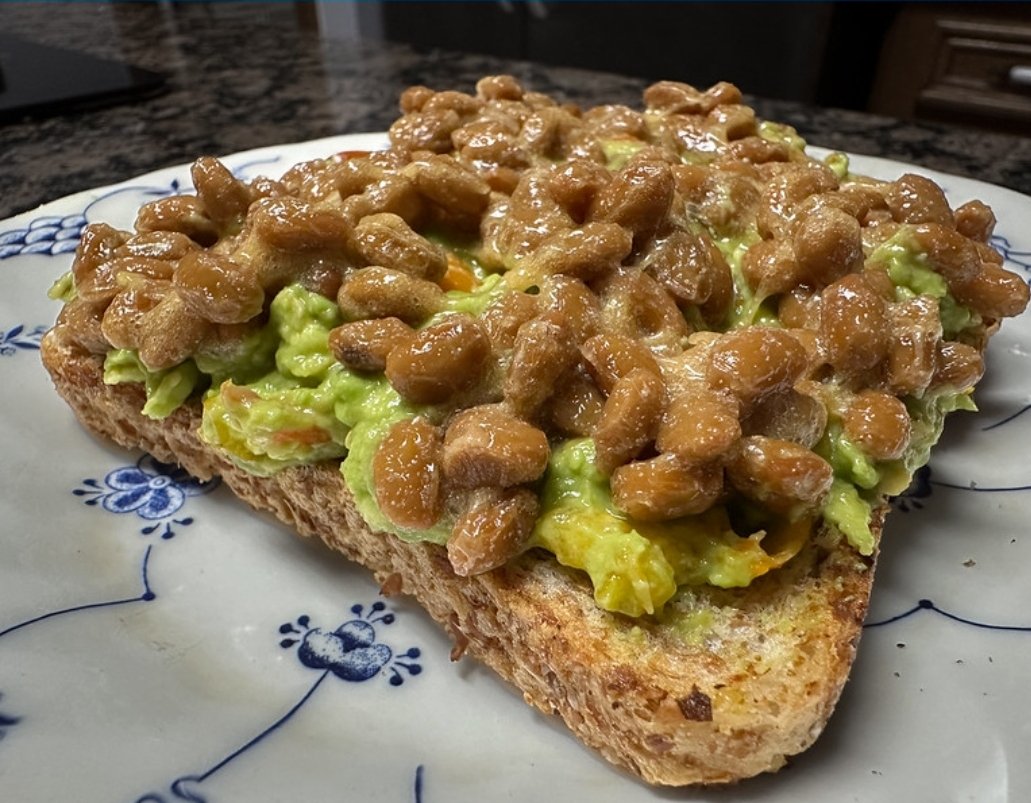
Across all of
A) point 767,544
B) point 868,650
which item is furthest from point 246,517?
point 868,650

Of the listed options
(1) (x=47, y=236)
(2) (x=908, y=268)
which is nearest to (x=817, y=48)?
(2) (x=908, y=268)

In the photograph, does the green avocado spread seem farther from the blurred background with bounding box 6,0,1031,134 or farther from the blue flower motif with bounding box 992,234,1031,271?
the blurred background with bounding box 6,0,1031,134

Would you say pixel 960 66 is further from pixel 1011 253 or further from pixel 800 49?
pixel 1011 253

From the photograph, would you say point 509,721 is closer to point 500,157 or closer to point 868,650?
point 868,650

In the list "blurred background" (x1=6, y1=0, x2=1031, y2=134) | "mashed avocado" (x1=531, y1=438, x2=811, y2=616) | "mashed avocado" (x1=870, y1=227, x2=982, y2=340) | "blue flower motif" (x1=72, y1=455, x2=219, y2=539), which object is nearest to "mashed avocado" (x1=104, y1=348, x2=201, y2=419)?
"blue flower motif" (x1=72, y1=455, x2=219, y2=539)

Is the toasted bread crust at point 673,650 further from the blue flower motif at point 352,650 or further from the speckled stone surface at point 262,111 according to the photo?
the speckled stone surface at point 262,111

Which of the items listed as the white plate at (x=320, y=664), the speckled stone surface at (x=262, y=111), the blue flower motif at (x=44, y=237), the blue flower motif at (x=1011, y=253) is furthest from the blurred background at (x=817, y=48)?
the blue flower motif at (x=44, y=237)

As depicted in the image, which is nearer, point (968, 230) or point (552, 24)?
point (968, 230)
